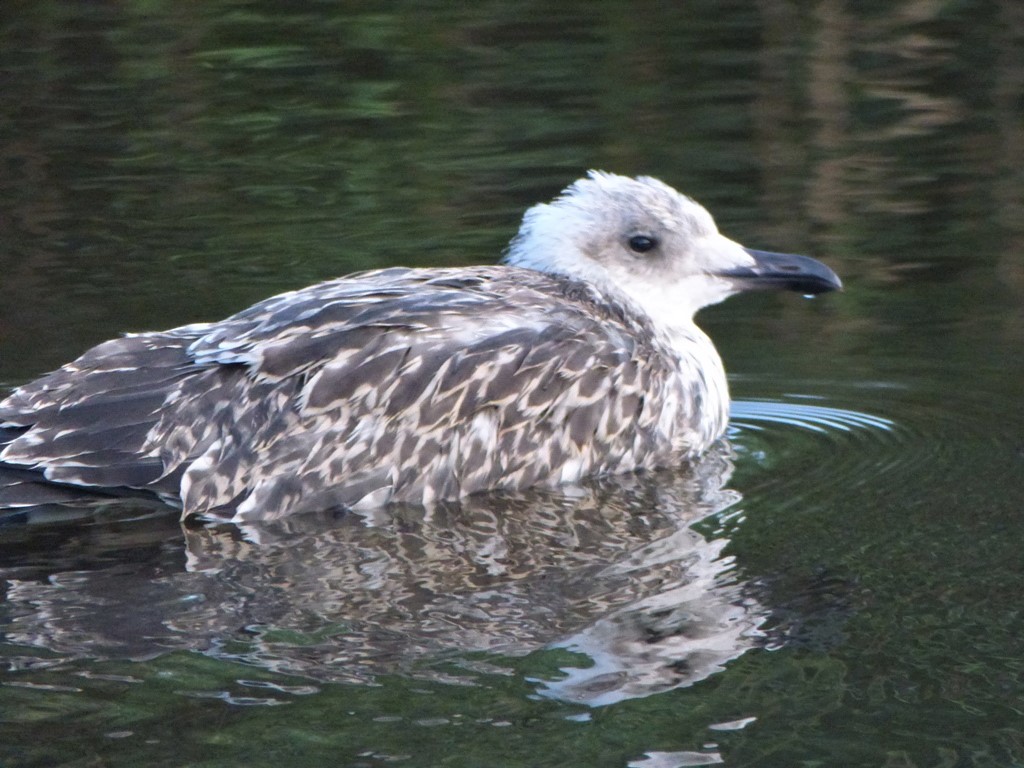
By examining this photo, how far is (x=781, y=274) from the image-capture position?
7.38 metres

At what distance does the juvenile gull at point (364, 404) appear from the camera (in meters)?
6.27

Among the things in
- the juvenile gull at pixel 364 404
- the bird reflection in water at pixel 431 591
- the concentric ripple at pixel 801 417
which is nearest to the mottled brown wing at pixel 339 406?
the juvenile gull at pixel 364 404

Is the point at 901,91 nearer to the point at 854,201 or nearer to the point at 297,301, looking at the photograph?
the point at 854,201

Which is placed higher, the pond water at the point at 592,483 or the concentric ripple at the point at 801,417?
the pond water at the point at 592,483

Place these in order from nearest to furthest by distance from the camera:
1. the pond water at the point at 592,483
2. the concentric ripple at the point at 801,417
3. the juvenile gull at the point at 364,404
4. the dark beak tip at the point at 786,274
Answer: the pond water at the point at 592,483, the juvenile gull at the point at 364,404, the concentric ripple at the point at 801,417, the dark beak tip at the point at 786,274

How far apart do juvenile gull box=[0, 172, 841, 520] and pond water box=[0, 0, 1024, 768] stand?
0.14m

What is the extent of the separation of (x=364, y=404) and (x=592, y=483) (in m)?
0.89

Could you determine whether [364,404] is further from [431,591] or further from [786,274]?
[786,274]

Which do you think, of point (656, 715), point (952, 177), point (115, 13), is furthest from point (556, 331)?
point (115, 13)

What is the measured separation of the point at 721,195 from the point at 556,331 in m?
3.57

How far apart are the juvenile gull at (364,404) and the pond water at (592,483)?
145mm

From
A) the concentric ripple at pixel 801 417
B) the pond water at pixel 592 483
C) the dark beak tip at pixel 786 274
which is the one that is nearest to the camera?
the pond water at pixel 592 483

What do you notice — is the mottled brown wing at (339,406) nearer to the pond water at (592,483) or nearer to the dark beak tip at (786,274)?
the pond water at (592,483)

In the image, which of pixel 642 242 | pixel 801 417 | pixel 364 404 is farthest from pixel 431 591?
pixel 642 242
